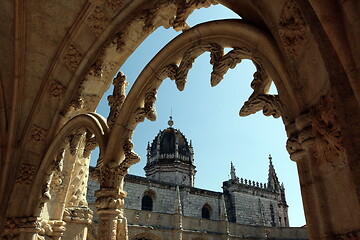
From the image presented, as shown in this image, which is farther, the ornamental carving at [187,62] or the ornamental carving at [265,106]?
the ornamental carving at [187,62]

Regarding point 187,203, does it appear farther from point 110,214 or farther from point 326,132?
point 326,132

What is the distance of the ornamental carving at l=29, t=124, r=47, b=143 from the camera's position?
191 inches

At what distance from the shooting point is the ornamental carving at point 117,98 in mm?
3884

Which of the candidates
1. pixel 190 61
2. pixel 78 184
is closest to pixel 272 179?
pixel 78 184

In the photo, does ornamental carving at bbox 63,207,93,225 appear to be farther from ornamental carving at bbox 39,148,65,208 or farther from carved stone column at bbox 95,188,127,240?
carved stone column at bbox 95,188,127,240

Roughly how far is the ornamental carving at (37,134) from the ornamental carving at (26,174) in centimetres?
37

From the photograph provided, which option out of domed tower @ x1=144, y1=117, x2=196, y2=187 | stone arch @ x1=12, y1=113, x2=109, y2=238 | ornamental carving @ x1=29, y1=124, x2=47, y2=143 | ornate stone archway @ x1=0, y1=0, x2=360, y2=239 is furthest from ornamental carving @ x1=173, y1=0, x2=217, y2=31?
domed tower @ x1=144, y1=117, x2=196, y2=187

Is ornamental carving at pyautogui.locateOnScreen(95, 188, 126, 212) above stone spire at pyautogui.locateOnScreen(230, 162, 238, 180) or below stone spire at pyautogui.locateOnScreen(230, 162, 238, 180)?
below

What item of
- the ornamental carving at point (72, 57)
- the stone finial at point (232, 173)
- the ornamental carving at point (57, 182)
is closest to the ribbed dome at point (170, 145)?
the stone finial at point (232, 173)

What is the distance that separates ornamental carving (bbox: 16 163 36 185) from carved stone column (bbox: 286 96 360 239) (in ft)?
12.9

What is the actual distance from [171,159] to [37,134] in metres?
27.8

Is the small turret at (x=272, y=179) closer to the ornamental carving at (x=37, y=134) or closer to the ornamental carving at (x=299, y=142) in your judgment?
the ornamental carving at (x=37, y=134)

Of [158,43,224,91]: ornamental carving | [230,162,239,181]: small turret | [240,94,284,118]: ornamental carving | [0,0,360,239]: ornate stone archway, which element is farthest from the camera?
[230,162,239,181]: small turret

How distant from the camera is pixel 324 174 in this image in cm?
173
